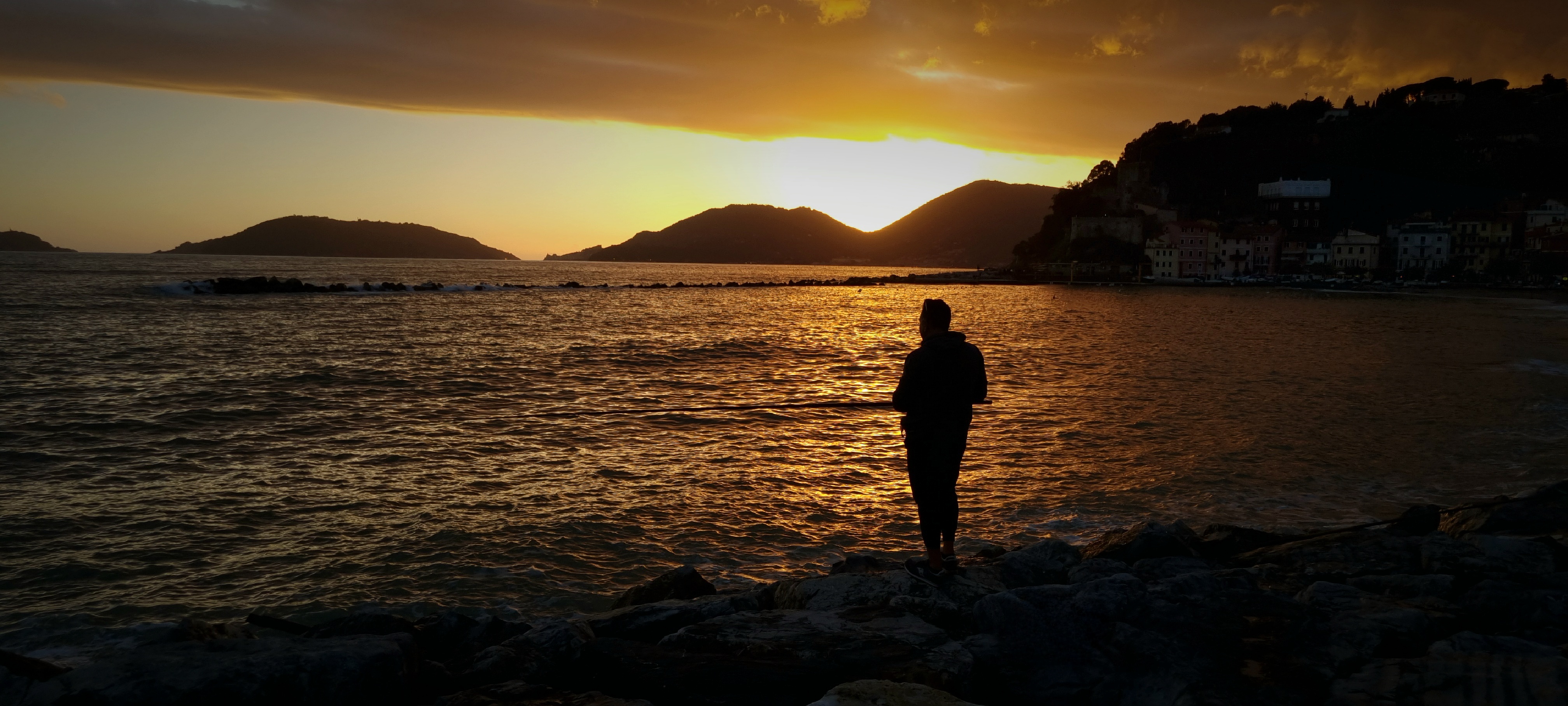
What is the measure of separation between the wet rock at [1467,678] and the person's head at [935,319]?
3.30m

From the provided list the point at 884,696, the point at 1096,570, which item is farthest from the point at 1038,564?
the point at 884,696

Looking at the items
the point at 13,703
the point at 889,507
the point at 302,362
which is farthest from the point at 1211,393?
the point at 302,362

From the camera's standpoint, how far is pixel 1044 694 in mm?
4844

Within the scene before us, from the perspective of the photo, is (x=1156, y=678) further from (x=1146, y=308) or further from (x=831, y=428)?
(x=1146, y=308)

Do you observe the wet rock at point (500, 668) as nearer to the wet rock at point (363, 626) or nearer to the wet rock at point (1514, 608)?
the wet rock at point (363, 626)

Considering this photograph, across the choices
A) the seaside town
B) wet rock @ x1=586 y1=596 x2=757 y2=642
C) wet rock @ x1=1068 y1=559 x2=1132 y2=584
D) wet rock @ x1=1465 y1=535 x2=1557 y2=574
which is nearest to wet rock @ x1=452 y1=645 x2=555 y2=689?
wet rock @ x1=586 y1=596 x2=757 y2=642

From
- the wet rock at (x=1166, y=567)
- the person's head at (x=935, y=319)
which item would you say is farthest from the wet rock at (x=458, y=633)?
the wet rock at (x=1166, y=567)

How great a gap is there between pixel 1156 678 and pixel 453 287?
9948 centimetres

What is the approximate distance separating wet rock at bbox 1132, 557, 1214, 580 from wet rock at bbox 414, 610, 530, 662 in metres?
5.24

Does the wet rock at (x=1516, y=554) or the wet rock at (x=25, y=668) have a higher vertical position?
the wet rock at (x=25, y=668)

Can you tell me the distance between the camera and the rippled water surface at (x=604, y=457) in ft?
29.2

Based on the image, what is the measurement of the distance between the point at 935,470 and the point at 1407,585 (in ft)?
12.5

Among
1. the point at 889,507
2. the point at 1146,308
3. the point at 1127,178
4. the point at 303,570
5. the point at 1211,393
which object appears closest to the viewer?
the point at 303,570

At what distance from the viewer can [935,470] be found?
6.41 meters
